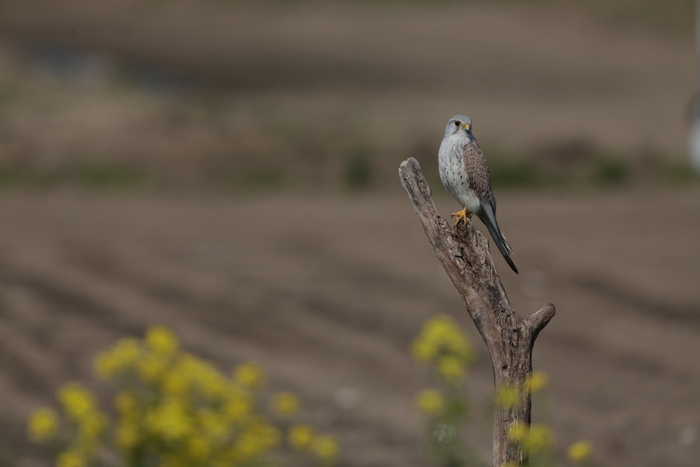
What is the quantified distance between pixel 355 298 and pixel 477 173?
5.94 meters

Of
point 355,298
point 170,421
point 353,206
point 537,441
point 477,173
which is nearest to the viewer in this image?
point 537,441

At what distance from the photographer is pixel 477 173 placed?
14.4 ft

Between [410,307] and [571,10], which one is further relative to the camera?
[571,10]

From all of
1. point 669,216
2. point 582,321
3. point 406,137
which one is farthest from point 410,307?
point 406,137

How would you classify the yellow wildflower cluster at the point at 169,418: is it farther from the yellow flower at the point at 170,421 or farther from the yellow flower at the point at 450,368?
the yellow flower at the point at 450,368

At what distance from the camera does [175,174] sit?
1519 centimetres

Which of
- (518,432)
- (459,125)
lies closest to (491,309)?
(518,432)

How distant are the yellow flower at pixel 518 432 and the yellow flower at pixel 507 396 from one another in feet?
0.26

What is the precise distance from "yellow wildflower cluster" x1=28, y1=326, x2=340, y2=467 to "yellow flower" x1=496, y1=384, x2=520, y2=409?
5.49 feet

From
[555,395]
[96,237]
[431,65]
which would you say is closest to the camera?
[555,395]

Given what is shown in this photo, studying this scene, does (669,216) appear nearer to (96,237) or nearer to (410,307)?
(410,307)

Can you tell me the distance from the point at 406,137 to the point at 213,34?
1196 centimetres

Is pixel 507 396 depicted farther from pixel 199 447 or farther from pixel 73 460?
pixel 73 460

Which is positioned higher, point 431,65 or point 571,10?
point 571,10
